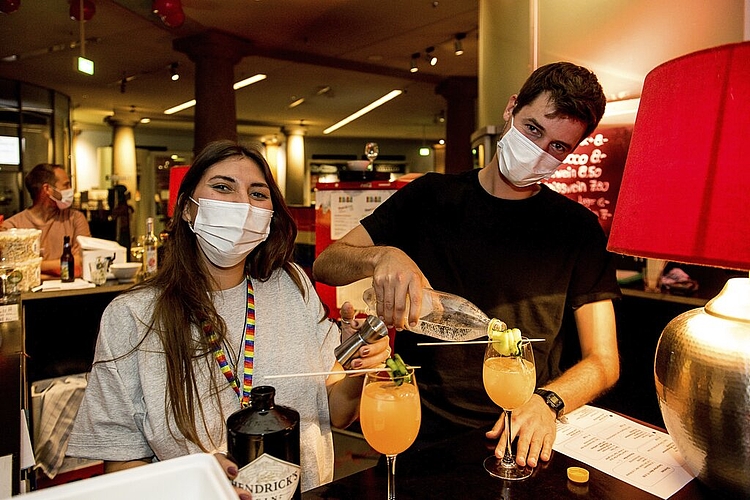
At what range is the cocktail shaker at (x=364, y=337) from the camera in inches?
42.2

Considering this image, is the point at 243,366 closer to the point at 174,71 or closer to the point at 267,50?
the point at 267,50

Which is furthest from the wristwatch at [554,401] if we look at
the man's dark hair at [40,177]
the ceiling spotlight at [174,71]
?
the ceiling spotlight at [174,71]

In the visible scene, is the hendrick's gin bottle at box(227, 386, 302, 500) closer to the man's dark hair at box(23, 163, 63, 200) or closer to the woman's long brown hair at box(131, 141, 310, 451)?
the woman's long brown hair at box(131, 141, 310, 451)

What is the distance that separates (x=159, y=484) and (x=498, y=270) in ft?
4.83

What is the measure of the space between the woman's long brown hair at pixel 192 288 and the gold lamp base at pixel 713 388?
109 cm

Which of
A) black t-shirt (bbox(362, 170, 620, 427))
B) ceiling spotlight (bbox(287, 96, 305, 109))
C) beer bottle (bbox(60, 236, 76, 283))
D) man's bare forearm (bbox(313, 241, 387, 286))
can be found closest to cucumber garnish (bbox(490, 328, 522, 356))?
man's bare forearm (bbox(313, 241, 387, 286))

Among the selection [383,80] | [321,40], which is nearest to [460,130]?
[383,80]

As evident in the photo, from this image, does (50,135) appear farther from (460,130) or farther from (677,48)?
(677,48)

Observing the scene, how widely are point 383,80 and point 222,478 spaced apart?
985 cm

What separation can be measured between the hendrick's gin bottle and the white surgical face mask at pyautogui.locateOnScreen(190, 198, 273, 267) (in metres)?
0.81

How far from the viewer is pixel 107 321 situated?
143 cm

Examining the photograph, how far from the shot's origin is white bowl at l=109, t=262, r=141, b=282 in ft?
12.6

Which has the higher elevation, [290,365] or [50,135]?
[50,135]

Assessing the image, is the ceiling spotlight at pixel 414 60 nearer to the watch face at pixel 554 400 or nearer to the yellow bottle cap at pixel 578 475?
the watch face at pixel 554 400
